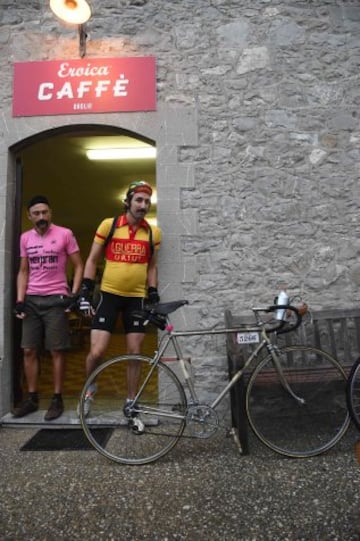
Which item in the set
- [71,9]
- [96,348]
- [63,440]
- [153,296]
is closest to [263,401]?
[153,296]

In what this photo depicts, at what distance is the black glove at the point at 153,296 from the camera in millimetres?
3492

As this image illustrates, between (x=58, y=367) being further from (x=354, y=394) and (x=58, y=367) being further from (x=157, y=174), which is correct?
(x=354, y=394)

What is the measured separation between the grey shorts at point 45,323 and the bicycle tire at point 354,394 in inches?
95.3

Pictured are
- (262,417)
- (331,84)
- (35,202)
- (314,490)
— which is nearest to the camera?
(314,490)

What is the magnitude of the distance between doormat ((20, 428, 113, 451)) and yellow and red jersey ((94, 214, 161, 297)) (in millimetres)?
1189

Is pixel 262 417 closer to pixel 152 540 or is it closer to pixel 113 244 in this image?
pixel 152 540

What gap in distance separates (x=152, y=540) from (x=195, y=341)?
6.39 ft

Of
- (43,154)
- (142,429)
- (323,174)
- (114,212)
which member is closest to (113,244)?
(142,429)

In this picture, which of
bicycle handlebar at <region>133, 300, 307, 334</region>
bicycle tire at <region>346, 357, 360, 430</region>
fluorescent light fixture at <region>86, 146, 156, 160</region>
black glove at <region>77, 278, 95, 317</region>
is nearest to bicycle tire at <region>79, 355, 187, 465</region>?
bicycle handlebar at <region>133, 300, 307, 334</region>

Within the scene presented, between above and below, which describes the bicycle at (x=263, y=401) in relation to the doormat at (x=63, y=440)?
above

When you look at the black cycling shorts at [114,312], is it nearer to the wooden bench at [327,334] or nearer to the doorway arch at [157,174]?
the doorway arch at [157,174]

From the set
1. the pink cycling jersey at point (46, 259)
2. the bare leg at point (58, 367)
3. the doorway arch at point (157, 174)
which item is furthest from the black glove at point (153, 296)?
the bare leg at point (58, 367)

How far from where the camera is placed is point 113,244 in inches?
135

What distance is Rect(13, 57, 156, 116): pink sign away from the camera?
A: 3.89m
